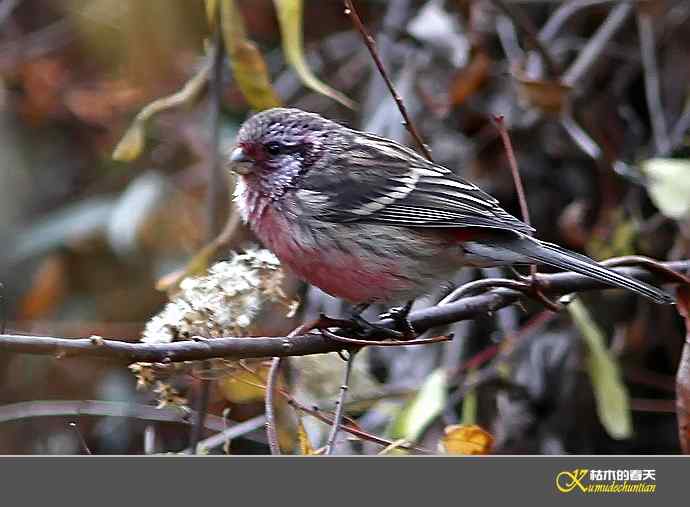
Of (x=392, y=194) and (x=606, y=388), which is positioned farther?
(x=606, y=388)

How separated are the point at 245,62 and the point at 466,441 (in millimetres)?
1332

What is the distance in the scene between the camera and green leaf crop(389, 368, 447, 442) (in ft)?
12.5

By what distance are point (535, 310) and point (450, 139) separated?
2.85 ft

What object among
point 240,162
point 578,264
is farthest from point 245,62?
point 578,264

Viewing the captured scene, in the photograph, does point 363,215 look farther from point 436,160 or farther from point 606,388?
point 436,160

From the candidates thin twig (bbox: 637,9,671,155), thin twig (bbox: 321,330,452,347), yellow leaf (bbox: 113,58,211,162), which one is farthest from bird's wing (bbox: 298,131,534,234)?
thin twig (bbox: 637,9,671,155)

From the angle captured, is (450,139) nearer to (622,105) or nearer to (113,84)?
(622,105)

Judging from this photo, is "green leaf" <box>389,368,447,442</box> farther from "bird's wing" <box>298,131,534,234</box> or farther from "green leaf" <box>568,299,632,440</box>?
"bird's wing" <box>298,131,534,234</box>

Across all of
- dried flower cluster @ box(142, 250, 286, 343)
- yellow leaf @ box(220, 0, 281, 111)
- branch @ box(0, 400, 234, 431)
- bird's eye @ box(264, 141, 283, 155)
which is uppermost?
yellow leaf @ box(220, 0, 281, 111)

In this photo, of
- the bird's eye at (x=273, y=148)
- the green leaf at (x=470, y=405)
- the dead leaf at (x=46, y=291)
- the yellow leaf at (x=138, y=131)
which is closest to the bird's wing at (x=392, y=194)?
the bird's eye at (x=273, y=148)

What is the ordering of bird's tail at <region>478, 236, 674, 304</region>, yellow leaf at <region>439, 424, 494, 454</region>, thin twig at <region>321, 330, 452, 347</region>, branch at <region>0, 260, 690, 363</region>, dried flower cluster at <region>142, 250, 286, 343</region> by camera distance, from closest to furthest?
branch at <region>0, 260, 690, 363</region>
thin twig at <region>321, 330, 452, 347</region>
dried flower cluster at <region>142, 250, 286, 343</region>
bird's tail at <region>478, 236, 674, 304</region>
yellow leaf at <region>439, 424, 494, 454</region>

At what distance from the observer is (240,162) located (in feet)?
11.0
